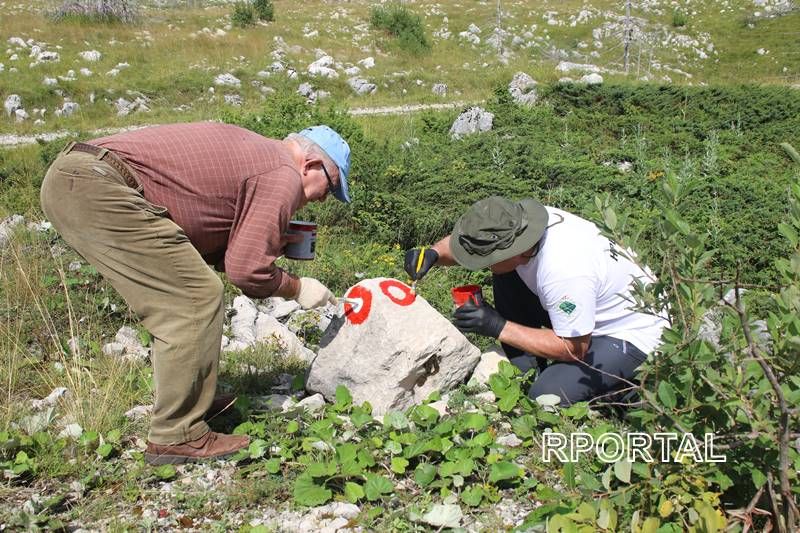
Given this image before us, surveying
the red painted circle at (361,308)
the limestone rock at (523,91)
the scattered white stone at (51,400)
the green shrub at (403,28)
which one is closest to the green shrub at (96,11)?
the green shrub at (403,28)

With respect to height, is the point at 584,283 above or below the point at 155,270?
below

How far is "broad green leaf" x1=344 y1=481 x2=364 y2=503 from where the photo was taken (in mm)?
2963

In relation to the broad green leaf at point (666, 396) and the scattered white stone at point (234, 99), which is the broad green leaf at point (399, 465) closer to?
the broad green leaf at point (666, 396)

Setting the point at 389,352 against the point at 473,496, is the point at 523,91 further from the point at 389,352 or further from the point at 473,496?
the point at 473,496

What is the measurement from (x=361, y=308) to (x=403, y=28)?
68.7ft

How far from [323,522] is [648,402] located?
1.45 m

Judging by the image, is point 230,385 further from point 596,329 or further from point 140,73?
point 140,73

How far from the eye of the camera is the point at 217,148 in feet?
10.5

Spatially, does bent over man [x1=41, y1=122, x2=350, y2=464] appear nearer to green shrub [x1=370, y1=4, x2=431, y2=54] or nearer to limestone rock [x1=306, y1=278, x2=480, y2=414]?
limestone rock [x1=306, y1=278, x2=480, y2=414]

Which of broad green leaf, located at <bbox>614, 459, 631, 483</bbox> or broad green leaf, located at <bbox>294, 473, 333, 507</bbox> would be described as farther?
broad green leaf, located at <bbox>294, 473, 333, 507</bbox>

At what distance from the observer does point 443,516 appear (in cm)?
280

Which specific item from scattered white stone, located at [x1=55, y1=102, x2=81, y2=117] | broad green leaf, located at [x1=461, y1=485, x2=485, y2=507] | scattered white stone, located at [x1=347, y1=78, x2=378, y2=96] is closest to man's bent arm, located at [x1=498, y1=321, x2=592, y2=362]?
broad green leaf, located at [x1=461, y1=485, x2=485, y2=507]

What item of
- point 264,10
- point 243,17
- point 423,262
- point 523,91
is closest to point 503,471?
point 423,262

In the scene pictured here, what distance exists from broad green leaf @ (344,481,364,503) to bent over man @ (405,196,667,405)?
1.11 m
